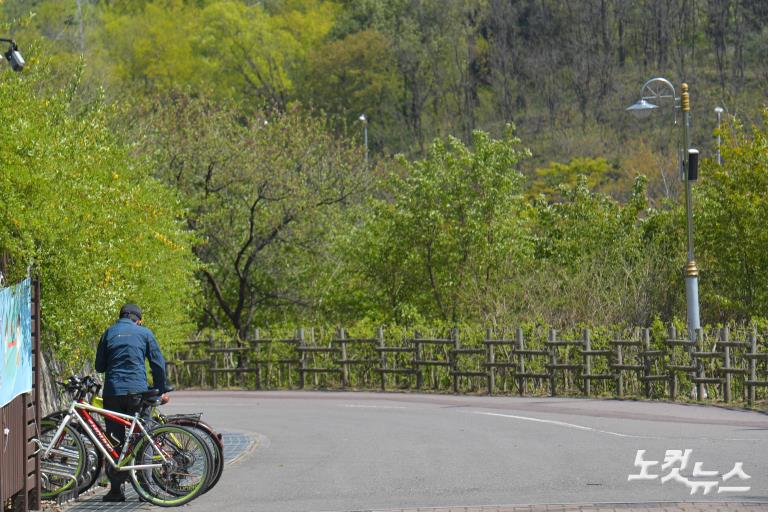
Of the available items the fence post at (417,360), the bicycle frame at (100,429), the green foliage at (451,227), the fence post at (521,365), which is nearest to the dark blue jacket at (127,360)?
the bicycle frame at (100,429)

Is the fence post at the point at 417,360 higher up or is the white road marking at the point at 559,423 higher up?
the fence post at the point at 417,360

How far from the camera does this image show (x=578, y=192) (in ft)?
129

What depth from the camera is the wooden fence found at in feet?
78.9

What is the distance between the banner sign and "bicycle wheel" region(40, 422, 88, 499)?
1298 millimetres

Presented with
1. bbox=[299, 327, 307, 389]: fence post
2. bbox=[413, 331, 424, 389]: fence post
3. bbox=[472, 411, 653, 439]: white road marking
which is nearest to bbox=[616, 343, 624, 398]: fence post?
bbox=[472, 411, 653, 439]: white road marking

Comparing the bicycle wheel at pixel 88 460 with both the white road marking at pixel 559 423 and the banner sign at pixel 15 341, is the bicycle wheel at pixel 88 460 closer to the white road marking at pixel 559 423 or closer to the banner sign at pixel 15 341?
the banner sign at pixel 15 341

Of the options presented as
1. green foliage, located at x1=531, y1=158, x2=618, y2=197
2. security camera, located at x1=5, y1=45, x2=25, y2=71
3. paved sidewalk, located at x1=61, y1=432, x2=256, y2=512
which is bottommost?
paved sidewalk, located at x1=61, y1=432, x2=256, y2=512

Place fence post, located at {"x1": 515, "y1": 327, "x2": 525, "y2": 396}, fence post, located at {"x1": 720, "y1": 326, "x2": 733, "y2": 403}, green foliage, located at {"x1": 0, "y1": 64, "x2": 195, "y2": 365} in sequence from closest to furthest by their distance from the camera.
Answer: green foliage, located at {"x1": 0, "y1": 64, "x2": 195, "y2": 365} → fence post, located at {"x1": 720, "y1": 326, "x2": 733, "y2": 403} → fence post, located at {"x1": 515, "y1": 327, "x2": 525, "y2": 396}

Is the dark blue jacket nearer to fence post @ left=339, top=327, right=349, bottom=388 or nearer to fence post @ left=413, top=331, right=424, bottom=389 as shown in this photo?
fence post @ left=413, top=331, right=424, bottom=389

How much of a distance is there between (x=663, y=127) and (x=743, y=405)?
2027 inches

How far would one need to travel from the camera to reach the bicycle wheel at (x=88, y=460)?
12227 mm

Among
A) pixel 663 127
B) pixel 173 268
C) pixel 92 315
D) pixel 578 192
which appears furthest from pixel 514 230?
pixel 663 127

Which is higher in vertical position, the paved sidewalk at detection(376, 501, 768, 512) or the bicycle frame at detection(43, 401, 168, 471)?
the bicycle frame at detection(43, 401, 168, 471)

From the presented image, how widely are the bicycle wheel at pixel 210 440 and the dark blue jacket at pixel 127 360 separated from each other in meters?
0.44
